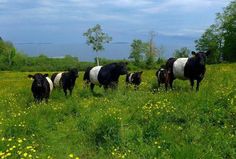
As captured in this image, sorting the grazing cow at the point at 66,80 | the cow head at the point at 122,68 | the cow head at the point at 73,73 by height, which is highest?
the cow head at the point at 122,68

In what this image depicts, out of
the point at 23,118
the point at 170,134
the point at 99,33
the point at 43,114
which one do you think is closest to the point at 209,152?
the point at 170,134

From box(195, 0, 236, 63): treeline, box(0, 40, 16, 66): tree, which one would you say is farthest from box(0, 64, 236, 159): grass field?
box(0, 40, 16, 66): tree

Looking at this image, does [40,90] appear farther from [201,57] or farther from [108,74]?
[201,57]

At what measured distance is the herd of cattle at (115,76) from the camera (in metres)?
19.2

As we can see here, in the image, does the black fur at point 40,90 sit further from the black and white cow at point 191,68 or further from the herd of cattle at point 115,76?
the black and white cow at point 191,68

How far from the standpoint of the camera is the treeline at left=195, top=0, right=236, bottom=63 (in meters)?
97.2

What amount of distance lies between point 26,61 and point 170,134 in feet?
433

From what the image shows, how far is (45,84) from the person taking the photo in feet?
66.3

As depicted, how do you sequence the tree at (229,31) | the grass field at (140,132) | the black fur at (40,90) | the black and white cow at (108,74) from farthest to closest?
the tree at (229,31), the black and white cow at (108,74), the black fur at (40,90), the grass field at (140,132)

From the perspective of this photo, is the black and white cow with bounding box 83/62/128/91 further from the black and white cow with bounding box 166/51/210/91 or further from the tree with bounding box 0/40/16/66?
the tree with bounding box 0/40/16/66

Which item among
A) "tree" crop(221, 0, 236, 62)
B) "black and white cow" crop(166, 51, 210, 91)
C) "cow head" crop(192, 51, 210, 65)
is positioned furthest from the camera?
"tree" crop(221, 0, 236, 62)

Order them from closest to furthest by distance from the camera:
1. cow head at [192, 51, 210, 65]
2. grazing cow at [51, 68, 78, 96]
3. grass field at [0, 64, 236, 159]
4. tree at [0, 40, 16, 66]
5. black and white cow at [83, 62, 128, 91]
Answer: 1. grass field at [0, 64, 236, 159]
2. cow head at [192, 51, 210, 65]
3. black and white cow at [83, 62, 128, 91]
4. grazing cow at [51, 68, 78, 96]
5. tree at [0, 40, 16, 66]

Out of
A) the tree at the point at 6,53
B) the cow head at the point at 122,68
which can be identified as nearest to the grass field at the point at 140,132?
the cow head at the point at 122,68

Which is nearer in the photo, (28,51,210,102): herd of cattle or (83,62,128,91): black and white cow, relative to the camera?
(28,51,210,102): herd of cattle
